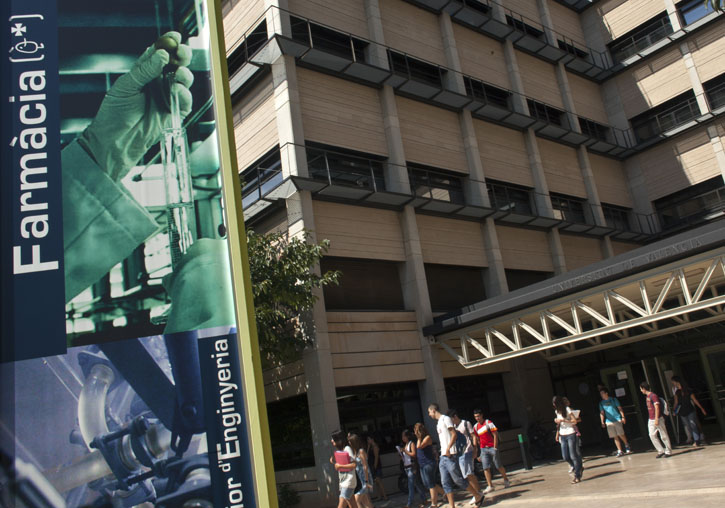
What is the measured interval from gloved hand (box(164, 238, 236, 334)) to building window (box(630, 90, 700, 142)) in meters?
30.9

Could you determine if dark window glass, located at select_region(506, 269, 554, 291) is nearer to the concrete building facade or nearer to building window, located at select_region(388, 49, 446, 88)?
the concrete building facade

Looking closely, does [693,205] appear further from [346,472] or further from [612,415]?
[346,472]

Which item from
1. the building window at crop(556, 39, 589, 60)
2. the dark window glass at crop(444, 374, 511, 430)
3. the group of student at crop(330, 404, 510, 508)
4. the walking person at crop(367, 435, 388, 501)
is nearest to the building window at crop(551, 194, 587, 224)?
the building window at crop(556, 39, 589, 60)

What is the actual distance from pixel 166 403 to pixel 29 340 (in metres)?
0.70

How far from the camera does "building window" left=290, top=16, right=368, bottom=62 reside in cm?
2006

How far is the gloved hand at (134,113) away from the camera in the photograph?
318cm

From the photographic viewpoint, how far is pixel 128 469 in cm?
279

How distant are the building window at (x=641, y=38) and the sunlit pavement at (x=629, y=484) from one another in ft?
73.6

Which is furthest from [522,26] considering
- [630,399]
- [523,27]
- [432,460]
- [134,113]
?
[134,113]

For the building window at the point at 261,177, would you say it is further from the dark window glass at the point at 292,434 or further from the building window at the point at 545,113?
the building window at the point at 545,113

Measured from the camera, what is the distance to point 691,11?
96.1ft

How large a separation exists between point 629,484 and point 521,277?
13.5 m

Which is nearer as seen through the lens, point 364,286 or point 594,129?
point 364,286

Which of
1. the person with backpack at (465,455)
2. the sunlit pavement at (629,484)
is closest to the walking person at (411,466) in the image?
the sunlit pavement at (629,484)
